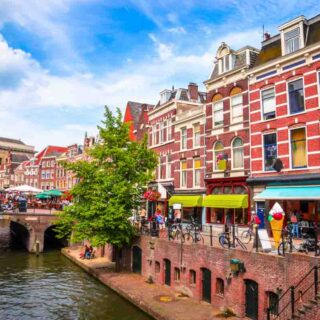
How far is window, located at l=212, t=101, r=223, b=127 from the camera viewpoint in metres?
27.3

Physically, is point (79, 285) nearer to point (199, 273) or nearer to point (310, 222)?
point (199, 273)

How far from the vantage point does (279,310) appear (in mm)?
13680

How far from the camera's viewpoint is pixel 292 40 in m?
22.3

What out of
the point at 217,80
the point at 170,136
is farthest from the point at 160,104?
the point at 217,80

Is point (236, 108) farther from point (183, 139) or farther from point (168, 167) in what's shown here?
point (168, 167)

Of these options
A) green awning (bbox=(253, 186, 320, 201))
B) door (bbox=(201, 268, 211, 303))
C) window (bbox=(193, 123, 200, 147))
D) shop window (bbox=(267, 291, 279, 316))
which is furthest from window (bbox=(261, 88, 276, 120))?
shop window (bbox=(267, 291, 279, 316))

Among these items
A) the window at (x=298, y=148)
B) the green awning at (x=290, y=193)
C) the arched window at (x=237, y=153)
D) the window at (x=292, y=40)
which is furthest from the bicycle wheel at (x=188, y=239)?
the window at (x=292, y=40)

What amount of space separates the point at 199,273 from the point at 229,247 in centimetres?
276

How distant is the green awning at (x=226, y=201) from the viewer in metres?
23.9

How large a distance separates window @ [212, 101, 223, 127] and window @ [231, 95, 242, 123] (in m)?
1.21

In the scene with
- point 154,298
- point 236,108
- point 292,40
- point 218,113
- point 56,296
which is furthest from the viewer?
point 218,113

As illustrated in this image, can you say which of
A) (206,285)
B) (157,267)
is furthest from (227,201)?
(206,285)

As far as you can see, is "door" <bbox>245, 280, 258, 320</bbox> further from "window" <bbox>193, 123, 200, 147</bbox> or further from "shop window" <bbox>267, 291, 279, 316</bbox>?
"window" <bbox>193, 123, 200, 147</bbox>

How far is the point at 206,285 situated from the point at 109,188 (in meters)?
9.70
